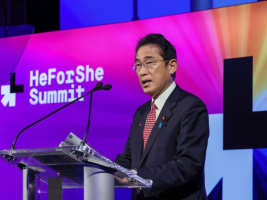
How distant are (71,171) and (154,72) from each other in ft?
3.05

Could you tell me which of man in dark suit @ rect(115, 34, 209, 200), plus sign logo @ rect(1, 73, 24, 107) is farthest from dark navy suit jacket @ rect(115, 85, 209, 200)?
plus sign logo @ rect(1, 73, 24, 107)

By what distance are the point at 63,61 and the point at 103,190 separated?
2.45m

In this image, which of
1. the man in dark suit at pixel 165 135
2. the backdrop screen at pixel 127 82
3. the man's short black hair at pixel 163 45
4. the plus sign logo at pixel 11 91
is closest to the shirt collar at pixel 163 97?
the man in dark suit at pixel 165 135

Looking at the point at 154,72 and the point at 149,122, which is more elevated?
the point at 154,72

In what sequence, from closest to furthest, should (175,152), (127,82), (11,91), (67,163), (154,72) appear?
1. (67,163)
2. (175,152)
3. (154,72)
4. (127,82)
5. (11,91)

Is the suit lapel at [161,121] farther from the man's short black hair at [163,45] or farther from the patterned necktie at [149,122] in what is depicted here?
the man's short black hair at [163,45]

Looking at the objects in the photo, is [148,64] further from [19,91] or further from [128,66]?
[19,91]

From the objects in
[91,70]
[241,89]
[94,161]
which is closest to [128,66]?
[91,70]

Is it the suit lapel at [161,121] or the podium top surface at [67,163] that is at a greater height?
the suit lapel at [161,121]

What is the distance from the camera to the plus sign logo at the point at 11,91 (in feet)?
15.1

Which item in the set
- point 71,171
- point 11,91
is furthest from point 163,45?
point 11,91

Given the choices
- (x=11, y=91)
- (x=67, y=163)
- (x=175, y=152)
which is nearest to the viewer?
(x=67, y=163)

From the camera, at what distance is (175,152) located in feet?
9.27

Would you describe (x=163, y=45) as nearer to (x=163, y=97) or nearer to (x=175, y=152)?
(x=163, y=97)
